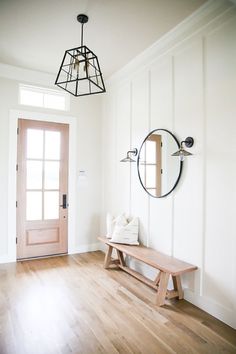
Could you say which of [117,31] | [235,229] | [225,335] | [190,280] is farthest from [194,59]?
[225,335]

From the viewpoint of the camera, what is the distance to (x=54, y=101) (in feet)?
14.5

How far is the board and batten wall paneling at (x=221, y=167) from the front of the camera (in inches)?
90.8

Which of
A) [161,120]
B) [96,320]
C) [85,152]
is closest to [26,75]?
[85,152]

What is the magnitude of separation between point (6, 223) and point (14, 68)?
2.54 meters

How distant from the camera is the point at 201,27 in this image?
104 inches

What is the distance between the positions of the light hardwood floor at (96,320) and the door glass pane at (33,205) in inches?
39.9

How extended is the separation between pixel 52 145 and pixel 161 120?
81.1 inches

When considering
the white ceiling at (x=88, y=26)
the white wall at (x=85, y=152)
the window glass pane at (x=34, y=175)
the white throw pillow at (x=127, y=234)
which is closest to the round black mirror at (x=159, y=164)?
the white throw pillow at (x=127, y=234)

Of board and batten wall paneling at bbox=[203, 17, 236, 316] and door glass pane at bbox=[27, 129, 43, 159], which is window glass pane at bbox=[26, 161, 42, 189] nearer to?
door glass pane at bbox=[27, 129, 43, 159]

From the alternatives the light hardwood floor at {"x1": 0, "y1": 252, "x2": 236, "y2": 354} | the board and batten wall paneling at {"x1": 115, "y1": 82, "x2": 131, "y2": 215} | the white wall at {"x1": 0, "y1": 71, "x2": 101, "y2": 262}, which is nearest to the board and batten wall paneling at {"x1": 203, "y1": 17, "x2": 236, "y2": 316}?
the light hardwood floor at {"x1": 0, "y1": 252, "x2": 236, "y2": 354}

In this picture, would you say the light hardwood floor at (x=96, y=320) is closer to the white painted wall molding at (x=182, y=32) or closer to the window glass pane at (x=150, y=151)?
the window glass pane at (x=150, y=151)

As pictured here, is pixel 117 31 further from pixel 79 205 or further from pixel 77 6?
pixel 79 205

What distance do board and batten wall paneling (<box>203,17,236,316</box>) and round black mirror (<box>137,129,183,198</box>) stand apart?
0.49 meters

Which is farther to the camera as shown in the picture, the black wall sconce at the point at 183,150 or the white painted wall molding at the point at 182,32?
the black wall sconce at the point at 183,150
